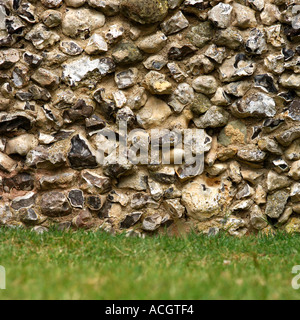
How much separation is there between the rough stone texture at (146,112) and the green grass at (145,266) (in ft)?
1.04

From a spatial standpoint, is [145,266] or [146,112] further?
[146,112]

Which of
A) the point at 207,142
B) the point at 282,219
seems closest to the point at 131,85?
the point at 207,142

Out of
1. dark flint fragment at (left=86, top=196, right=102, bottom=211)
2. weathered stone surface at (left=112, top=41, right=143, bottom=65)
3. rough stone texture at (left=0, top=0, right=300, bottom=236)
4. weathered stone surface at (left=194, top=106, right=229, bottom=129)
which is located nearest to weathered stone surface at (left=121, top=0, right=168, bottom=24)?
rough stone texture at (left=0, top=0, right=300, bottom=236)

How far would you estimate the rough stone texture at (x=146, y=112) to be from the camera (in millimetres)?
2936

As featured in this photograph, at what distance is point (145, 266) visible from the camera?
1977 mm

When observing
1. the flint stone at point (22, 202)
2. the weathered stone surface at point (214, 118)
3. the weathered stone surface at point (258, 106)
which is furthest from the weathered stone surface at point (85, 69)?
the weathered stone surface at point (258, 106)

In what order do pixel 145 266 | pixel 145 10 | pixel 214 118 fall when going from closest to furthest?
pixel 145 266, pixel 145 10, pixel 214 118

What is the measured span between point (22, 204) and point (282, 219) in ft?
5.82

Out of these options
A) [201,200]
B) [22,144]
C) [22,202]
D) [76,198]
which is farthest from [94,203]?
[201,200]

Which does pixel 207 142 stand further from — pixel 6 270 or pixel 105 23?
pixel 6 270

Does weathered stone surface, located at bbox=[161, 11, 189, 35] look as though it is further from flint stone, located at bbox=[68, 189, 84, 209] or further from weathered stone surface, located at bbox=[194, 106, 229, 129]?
flint stone, located at bbox=[68, 189, 84, 209]

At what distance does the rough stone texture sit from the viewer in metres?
2.94

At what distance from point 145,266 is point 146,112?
1.31 m

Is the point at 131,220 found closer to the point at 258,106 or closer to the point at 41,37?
the point at 258,106
